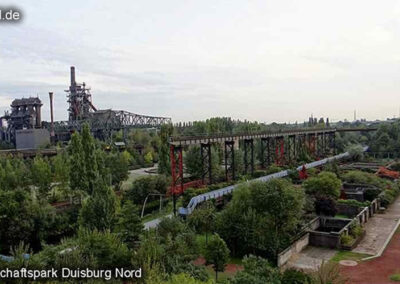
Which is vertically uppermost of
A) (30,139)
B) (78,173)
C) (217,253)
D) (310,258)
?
(30,139)

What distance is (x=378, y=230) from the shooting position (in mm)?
28109

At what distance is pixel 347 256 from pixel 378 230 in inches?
284

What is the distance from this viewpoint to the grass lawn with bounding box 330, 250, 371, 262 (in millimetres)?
22234

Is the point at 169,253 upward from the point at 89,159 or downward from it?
downward

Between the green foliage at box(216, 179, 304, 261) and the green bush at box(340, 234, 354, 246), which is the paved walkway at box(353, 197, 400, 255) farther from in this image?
the green foliage at box(216, 179, 304, 261)

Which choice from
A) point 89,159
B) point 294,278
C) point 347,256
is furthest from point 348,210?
point 89,159

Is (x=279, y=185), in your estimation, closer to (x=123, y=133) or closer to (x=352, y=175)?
(x=352, y=175)

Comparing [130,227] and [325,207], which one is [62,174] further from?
[325,207]

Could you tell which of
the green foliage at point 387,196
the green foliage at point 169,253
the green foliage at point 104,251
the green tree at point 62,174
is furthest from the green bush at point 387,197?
the green tree at point 62,174

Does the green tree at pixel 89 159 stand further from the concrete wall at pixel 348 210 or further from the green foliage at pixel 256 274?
the concrete wall at pixel 348 210

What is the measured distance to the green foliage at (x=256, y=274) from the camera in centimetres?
1359

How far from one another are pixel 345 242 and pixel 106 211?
15.8m

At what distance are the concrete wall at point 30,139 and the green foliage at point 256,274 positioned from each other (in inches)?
2834

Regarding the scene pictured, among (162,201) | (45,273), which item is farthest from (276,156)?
(45,273)
